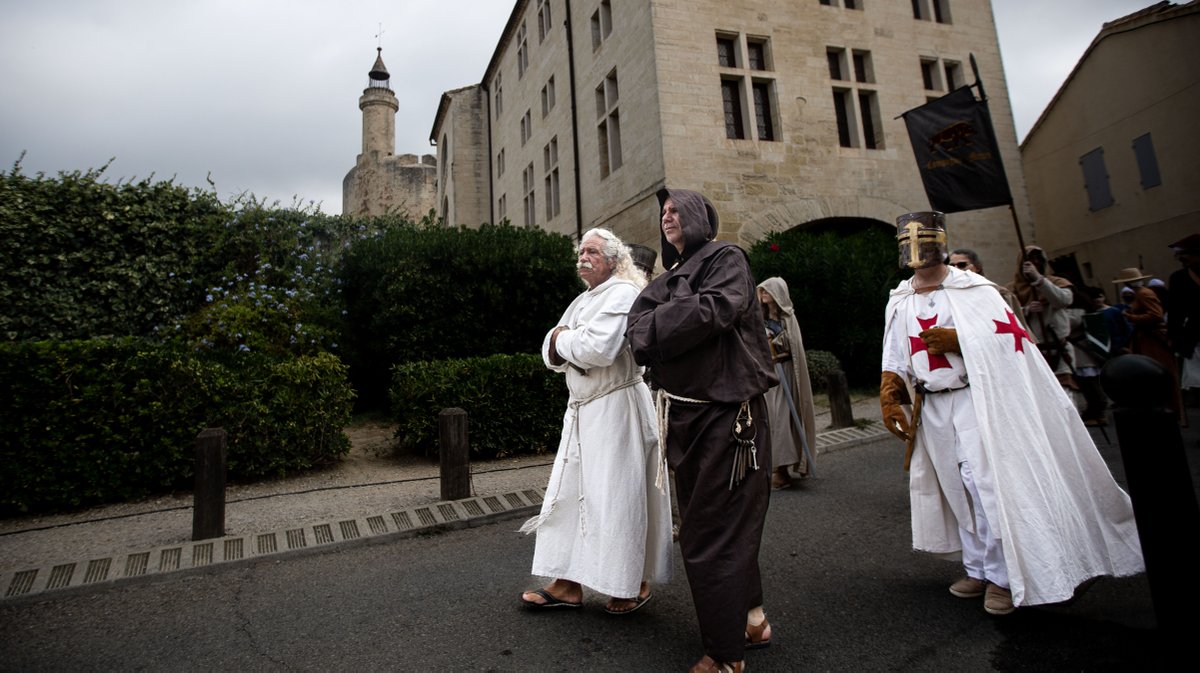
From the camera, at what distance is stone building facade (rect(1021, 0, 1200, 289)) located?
15.0 meters

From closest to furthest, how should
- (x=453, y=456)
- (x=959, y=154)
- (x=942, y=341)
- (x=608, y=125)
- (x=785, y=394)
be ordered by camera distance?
(x=942, y=341), (x=453, y=456), (x=785, y=394), (x=959, y=154), (x=608, y=125)

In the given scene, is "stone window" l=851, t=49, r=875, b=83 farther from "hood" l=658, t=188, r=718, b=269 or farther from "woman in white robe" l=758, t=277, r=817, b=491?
"hood" l=658, t=188, r=718, b=269

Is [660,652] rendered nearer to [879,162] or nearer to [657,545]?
[657,545]

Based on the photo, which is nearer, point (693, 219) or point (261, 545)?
point (693, 219)

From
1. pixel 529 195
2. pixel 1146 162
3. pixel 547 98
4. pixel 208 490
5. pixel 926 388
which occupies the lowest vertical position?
pixel 208 490

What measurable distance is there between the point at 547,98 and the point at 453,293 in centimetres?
1543

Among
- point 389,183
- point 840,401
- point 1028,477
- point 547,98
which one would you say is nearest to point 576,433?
point 1028,477

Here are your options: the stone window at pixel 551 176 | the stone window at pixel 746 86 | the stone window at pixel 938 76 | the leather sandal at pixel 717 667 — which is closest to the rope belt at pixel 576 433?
the leather sandal at pixel 717 667

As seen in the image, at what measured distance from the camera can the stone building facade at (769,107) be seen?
1402 cm

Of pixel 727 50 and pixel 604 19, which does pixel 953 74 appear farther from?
pixel 604 19

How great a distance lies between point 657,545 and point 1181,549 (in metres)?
1.95

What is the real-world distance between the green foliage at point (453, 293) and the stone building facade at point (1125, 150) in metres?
15.8

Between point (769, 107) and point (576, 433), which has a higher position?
point (769, 107)

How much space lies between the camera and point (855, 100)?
51.2 feet
